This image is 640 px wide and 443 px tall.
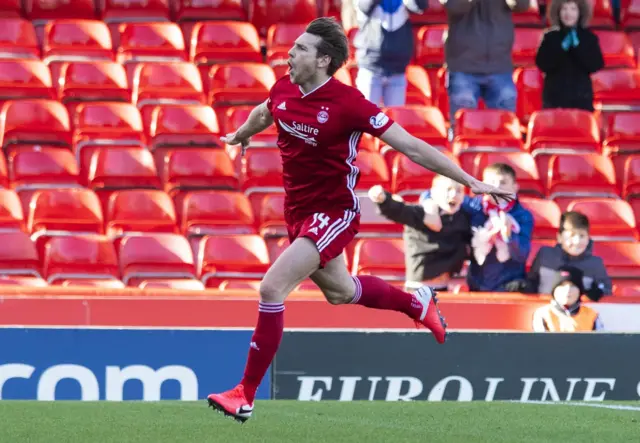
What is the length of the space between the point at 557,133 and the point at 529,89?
1.16 metres

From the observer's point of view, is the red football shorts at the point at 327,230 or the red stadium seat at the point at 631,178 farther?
the red stadium seat at the point at 631,178

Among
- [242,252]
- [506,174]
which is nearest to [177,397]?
[242,252]

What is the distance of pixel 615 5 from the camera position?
573 inches

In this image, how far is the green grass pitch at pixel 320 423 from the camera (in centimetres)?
532

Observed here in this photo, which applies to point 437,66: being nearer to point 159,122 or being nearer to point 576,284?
point 159,122

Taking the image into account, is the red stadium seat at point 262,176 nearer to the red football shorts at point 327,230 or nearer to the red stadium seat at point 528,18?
A: the red stadium seat at point 528,18

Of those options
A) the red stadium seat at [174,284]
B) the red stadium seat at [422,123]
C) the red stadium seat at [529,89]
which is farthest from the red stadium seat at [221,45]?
the red stadium seat at [174,284]

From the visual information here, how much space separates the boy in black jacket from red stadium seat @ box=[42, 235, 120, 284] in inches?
88.4

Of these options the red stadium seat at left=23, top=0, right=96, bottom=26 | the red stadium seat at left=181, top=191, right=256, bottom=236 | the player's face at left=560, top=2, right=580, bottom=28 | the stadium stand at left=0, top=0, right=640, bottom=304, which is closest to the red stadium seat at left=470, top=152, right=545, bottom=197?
the stadium stand at left=0, top=0, right=640, bottom=304

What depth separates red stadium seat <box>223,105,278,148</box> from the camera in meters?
11.5

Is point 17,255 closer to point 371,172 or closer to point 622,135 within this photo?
point 371,172

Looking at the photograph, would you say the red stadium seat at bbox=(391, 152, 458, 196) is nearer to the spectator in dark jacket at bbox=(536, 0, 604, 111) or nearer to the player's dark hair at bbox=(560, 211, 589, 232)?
the spectator in dark jacket at bbox=(536, 0, 604, 111)

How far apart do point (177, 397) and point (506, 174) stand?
2.85 metres

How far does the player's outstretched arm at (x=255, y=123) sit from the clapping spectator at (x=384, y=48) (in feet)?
17.5
